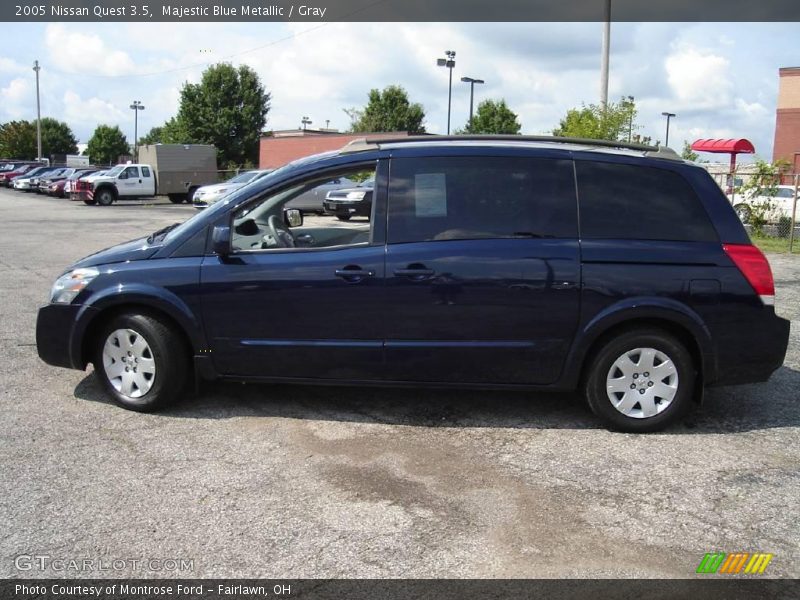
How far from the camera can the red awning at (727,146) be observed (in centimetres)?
2788

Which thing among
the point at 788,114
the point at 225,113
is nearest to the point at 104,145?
the point at 225,113

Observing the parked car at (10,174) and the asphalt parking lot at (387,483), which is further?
the parked car at (10,174)

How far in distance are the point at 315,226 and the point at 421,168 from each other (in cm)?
95

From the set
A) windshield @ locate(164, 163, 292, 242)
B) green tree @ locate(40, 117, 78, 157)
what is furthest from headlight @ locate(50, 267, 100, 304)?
green tree @ locate(40, 117, 78, 157)

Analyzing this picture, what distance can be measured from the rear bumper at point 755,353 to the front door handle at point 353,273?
2385 mm

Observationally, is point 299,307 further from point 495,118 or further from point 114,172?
point 495,118

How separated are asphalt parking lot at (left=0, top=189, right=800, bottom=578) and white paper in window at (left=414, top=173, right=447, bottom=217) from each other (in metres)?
1.44

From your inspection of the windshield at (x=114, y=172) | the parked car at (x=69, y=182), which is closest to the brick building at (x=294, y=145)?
the parked car at (x=69, y=182)

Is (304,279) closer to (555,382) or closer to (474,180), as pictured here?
(474,180)

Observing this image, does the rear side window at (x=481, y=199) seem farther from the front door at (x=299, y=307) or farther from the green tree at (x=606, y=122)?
the green tree at (x=606, y=122)

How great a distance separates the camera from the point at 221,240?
16.4ft

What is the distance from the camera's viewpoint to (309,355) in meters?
5.07

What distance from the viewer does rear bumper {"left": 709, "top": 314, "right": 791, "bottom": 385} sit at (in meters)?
Result: 4.96

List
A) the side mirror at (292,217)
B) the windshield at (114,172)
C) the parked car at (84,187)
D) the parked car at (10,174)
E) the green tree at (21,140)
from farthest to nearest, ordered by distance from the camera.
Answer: the green tree at (21,140)
the parked car at (10,174)
the windshield at (114,172)
the parked car at (84,187)
the side mirror at (292,217)
